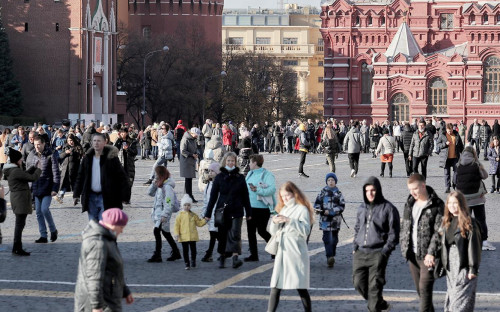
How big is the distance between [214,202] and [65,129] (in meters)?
20.4

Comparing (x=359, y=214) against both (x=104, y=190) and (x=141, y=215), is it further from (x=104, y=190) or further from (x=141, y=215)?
(x=141, y=215)

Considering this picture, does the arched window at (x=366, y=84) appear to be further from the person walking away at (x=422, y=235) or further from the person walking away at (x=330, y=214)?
the person walking away at (x=422, y=235)

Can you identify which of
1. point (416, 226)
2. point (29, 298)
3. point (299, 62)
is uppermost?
point (299, 62)

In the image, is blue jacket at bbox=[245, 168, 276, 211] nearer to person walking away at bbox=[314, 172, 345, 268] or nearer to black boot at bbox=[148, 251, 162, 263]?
person walking away at bbox=[314, 172, 345, 268]

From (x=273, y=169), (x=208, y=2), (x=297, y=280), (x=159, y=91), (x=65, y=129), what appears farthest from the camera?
(x=208, y=2)

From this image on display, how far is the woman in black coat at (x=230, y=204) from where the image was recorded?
14992 mm

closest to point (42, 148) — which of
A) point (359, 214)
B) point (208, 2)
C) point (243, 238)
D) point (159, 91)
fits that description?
point (243, 238)

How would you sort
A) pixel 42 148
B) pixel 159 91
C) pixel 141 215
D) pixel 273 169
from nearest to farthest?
pixel 42 148 < pixel 141 215 < pixel 273 169 < pixel 159 91

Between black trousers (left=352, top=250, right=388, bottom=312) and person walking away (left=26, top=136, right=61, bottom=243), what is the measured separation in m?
7.10

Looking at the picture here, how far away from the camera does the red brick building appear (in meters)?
90.4

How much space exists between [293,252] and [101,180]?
4.12 meters

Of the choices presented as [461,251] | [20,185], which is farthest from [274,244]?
[20,185]

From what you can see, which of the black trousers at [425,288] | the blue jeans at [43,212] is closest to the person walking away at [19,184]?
the blue jeans at [43,212]

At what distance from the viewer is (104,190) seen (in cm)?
1462
